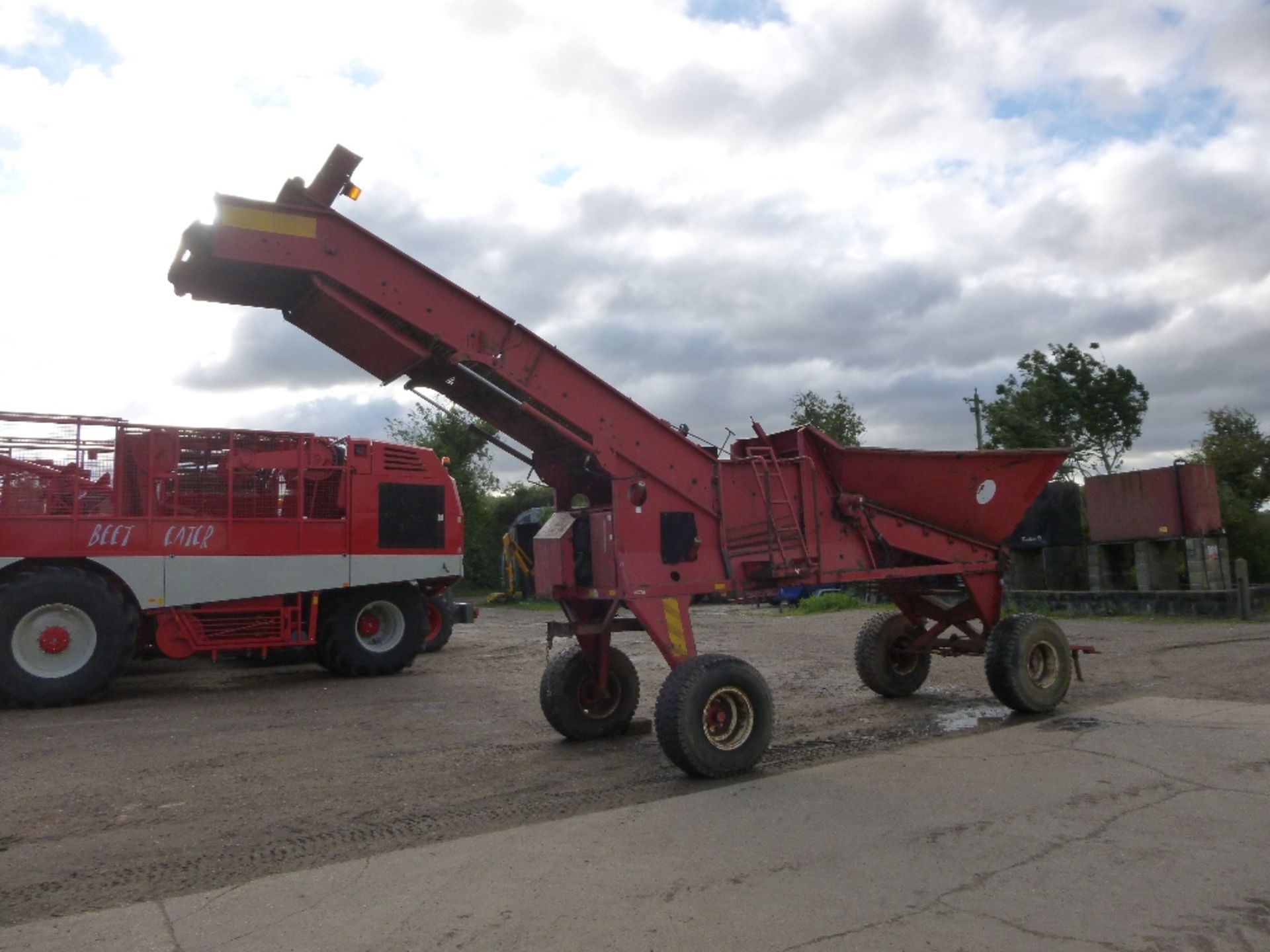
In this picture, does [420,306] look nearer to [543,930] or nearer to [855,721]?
[543,930]

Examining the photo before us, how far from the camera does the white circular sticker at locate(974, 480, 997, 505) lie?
870 centimetres

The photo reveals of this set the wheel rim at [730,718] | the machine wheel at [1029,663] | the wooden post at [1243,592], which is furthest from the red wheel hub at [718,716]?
the wooden post at [1243,592]

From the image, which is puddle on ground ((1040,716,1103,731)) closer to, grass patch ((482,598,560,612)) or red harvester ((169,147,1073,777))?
red harvester ((169,147,1073,777))

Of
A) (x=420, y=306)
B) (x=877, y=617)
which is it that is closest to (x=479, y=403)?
(x=420, y=306)

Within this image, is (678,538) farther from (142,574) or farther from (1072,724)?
(142,574)

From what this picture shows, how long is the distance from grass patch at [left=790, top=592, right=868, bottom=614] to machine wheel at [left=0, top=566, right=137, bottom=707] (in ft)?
50.2

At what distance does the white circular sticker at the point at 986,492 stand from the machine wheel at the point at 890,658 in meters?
1.74

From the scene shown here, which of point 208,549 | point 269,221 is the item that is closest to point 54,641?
point 208,549

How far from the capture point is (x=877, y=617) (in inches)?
401

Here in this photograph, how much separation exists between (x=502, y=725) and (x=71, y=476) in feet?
18.7

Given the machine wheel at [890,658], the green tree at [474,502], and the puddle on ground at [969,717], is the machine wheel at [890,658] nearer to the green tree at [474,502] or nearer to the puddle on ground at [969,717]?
the puddle on ground at [969,717]

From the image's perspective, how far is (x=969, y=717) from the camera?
8945 mm

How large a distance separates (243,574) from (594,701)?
18.3 ft

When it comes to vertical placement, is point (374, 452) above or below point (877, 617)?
above
